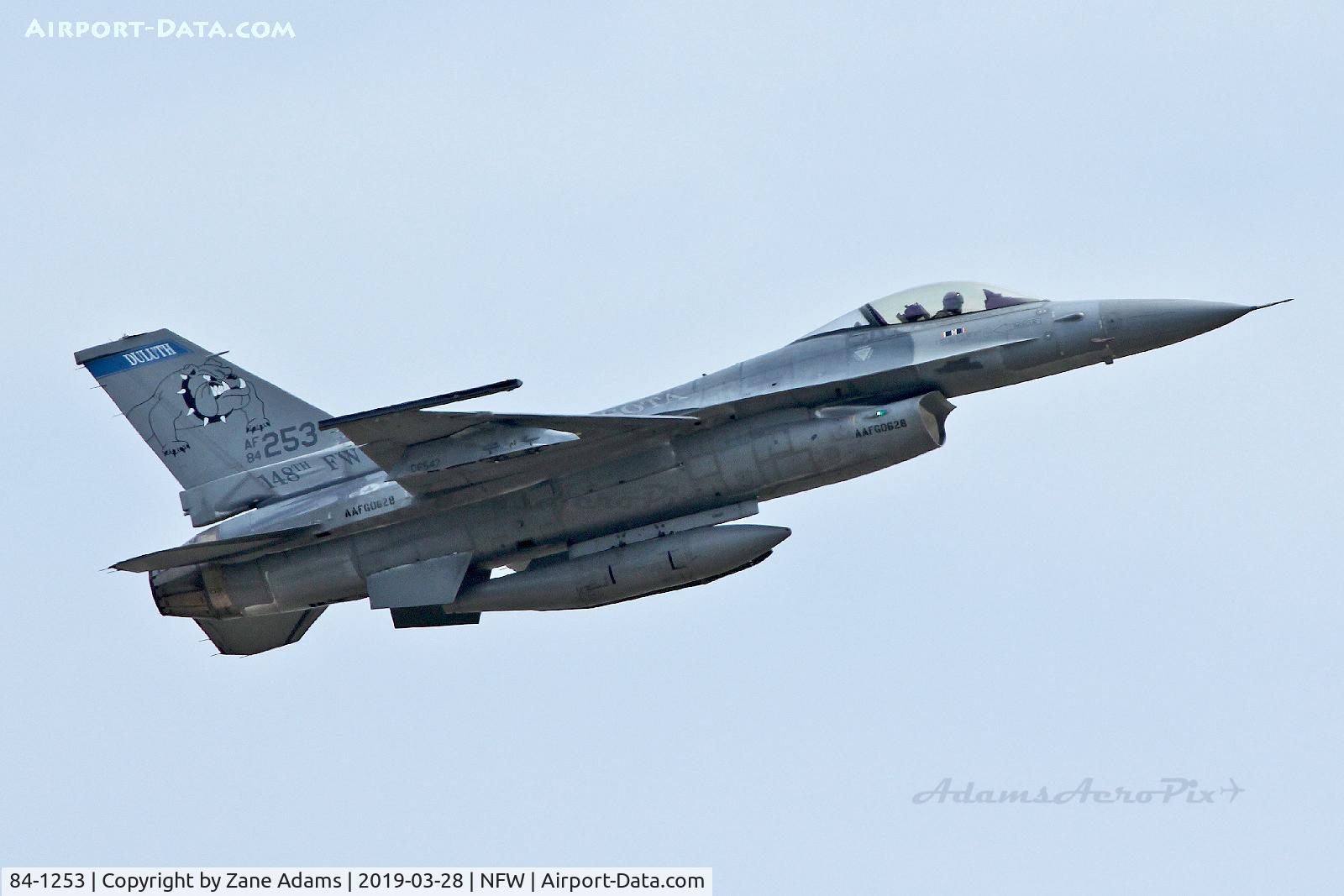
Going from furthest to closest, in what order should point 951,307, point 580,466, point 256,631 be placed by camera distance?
1. point 256,631
2. point 580,466
3. point 951,307

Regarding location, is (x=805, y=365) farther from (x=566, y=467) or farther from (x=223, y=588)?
(x=223, y=588)

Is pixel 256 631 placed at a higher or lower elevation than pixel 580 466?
lower

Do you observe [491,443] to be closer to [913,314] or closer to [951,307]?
[913,314]

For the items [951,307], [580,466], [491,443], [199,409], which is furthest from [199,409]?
[951,307]

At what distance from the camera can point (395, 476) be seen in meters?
22.6

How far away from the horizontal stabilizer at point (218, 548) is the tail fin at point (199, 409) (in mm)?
806

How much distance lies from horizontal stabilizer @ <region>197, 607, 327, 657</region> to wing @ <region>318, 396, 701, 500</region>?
12.3 feet

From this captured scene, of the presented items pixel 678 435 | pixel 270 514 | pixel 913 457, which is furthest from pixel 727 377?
pixel 270 514

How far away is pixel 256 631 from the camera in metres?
25.6

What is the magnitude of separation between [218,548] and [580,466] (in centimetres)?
459

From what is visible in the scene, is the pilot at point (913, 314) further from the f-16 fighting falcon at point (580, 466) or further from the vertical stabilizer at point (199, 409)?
the vertical stabilizer at point (199, 409)

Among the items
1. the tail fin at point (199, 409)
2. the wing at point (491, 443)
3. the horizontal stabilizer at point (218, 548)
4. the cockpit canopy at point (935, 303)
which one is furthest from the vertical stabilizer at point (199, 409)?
the cockpit canopy at point (935, 303)

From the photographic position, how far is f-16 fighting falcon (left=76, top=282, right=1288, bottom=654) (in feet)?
73.0

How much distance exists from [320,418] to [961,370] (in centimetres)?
826
